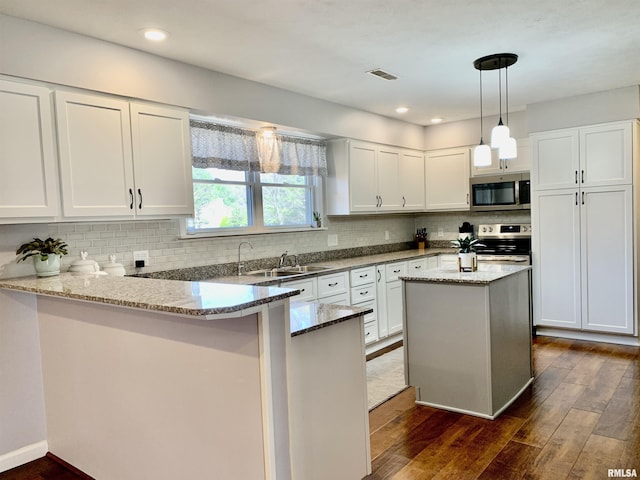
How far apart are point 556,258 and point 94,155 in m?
4.44

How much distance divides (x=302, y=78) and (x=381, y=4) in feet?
4.53

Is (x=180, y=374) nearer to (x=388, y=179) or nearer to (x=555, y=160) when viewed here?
(x=388, y=179)

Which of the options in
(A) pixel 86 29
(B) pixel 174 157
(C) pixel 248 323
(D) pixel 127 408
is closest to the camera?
(C) pixel 248 323

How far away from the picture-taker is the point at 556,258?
4934mm

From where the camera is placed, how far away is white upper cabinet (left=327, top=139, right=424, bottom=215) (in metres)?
→ 4.93

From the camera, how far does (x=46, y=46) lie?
8.62ft

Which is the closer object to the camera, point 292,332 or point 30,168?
point 292,332

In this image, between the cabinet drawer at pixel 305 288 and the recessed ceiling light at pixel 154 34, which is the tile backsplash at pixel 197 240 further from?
the recessed ceiling light at pixel 154 34

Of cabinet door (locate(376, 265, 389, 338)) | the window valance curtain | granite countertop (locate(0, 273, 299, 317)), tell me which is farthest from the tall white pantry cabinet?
granite countertop (locate(0, 273, 299, 317))

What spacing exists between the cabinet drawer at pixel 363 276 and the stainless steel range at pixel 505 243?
144 cm

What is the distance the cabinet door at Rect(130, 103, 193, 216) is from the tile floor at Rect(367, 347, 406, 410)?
1951mm

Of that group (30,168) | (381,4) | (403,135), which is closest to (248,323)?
(30,168)

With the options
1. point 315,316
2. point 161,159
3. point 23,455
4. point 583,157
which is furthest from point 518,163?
point 23,455

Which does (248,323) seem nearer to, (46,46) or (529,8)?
(46,46)
